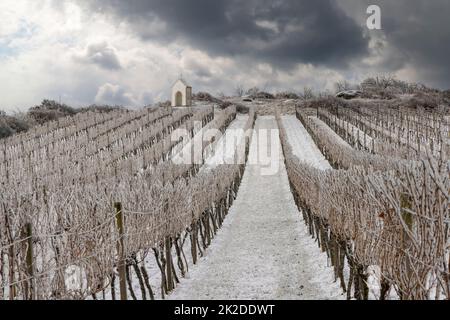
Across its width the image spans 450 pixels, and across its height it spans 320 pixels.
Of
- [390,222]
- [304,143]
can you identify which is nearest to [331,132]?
[304,143]

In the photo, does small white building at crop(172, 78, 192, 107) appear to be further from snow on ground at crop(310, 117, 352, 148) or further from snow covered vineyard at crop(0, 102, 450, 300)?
snow covered vineyard at crop(0, 102, 450, 300)

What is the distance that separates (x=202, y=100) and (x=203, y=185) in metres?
44.4

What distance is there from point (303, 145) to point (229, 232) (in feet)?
59.4

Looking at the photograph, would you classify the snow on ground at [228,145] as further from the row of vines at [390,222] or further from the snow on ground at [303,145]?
the row of vines at [390,222]

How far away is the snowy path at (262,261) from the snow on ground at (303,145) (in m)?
5.82

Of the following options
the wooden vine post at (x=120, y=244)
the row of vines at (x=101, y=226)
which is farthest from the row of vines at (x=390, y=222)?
the wooden vine post at (x=120, y=244)

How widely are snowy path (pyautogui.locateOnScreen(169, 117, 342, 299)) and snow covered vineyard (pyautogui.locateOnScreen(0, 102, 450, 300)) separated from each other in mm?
38

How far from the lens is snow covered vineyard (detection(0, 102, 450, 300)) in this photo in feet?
16.1

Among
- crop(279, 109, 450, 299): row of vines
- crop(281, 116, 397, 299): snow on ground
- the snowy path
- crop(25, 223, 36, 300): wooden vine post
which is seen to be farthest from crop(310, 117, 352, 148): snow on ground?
crop(25, 223, 36, 300): wooden vine post

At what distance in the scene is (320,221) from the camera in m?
11.6

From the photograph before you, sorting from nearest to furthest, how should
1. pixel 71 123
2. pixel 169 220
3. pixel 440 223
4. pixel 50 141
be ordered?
pixel 440 223 → pixel 169 220 → pixel 50 141 → pixel 71 123

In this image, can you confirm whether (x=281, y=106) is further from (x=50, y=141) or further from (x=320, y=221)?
(x=320, y=221)

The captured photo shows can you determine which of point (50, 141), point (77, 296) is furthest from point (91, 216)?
point (50, 141)

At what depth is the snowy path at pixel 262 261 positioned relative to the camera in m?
9.04
